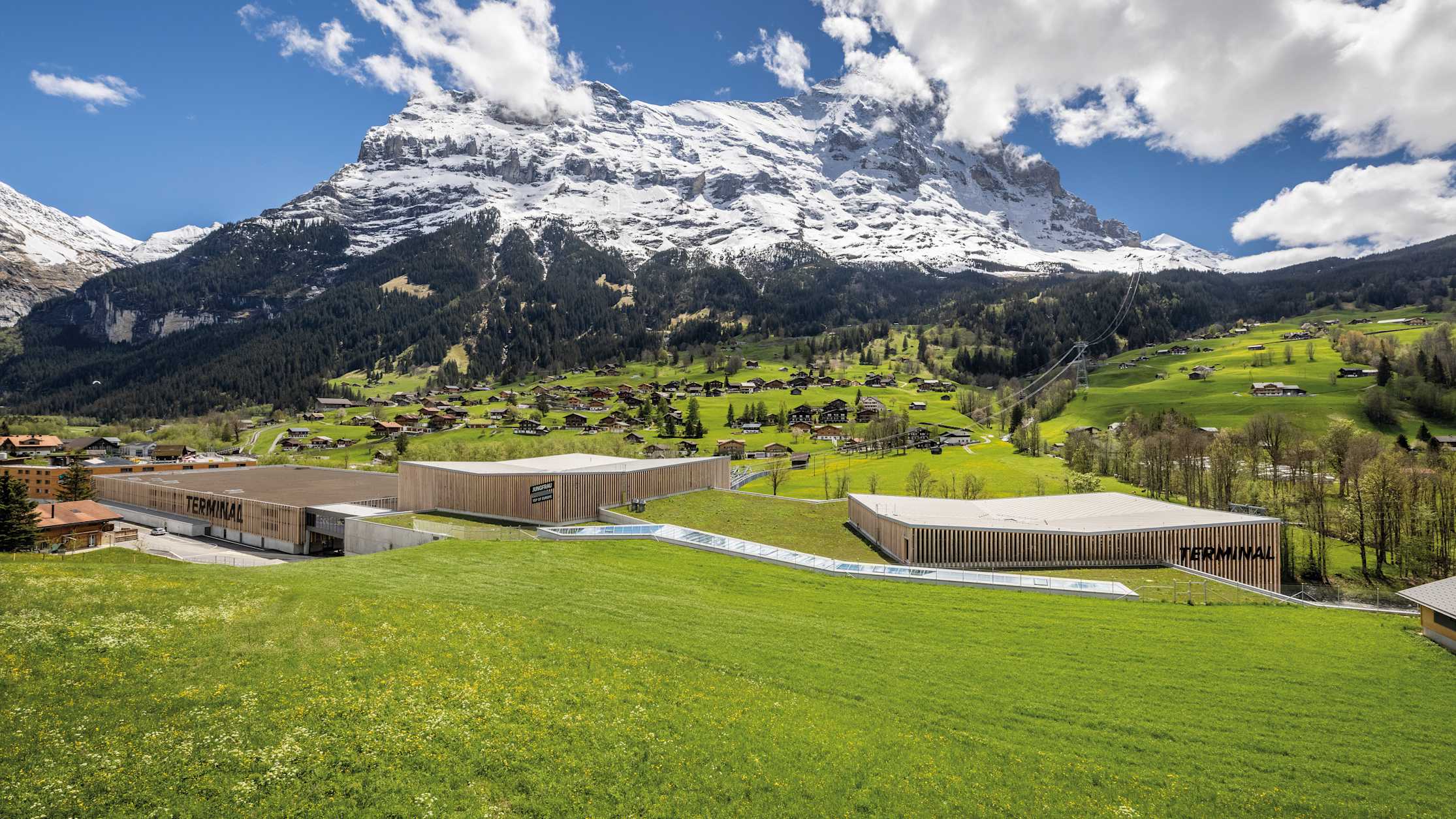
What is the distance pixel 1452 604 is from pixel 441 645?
38.7 metres

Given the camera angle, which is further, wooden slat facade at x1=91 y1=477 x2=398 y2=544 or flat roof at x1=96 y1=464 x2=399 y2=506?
flat roof at x1=96 y1=464 x2=399 y2=506

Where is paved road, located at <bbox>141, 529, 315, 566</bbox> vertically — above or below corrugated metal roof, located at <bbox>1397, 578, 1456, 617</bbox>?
below

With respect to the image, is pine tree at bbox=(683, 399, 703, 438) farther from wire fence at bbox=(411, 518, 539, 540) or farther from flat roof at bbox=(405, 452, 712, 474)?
wire fence at bbox=(411, 518, 539, 540)

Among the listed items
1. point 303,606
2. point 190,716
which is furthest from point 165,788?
point 303,606

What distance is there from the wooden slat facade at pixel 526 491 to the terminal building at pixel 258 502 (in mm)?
4362

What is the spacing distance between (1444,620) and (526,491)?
5211 cm

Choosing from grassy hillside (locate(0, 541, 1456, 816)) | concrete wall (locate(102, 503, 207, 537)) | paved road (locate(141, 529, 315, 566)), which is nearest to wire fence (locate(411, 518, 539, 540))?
grassy hillside (locate(0, 541, 1456, 816))

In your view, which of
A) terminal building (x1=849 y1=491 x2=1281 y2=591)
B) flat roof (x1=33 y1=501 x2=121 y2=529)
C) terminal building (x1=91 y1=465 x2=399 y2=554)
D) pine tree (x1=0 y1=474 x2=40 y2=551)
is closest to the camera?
terminal building (x1=849 y1=491 x2=1281 y2=591)

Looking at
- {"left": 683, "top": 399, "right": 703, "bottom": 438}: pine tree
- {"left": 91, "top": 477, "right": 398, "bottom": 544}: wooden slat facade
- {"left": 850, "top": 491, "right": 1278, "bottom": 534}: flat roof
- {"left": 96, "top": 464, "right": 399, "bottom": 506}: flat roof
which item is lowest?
{"left": 91, "top": 477, "right": 398, "bottom": 544}: wooden slat facade

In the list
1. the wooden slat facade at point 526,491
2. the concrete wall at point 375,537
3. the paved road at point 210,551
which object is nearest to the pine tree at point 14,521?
the paved road at point 210,551

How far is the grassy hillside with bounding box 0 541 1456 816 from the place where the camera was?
12.4 m

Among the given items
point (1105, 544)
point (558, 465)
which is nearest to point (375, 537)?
point (558, 465)

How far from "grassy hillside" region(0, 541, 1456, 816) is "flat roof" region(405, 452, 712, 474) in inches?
1054

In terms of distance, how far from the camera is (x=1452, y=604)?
26.6 m
